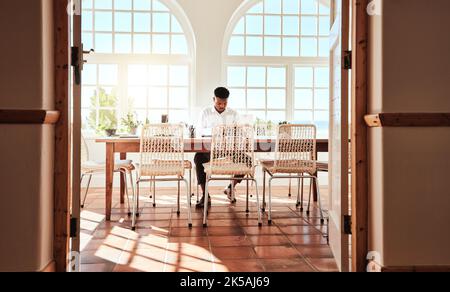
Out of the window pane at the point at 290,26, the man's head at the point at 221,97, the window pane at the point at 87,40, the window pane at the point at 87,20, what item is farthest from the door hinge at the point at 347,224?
the window pane at the point at 87,20

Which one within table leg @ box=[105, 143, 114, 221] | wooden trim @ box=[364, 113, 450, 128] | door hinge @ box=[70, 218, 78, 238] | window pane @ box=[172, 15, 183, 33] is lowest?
door hinge @ box=[70, 218, 78, 238]

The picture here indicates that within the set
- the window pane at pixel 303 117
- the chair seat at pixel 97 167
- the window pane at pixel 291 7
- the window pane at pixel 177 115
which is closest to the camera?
the chair seat at pixel 97 167

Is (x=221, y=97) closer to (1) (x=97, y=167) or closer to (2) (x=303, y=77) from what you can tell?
(1) (x=97, y=167)

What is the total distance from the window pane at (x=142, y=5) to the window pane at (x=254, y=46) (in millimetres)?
1603

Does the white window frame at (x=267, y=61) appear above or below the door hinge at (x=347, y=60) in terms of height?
above

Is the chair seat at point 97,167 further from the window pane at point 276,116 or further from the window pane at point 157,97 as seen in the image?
the window pane at point 276,116

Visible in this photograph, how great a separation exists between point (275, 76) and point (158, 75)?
183 cm

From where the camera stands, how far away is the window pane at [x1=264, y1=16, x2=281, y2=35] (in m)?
6.21

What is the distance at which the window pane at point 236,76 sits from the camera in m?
6.19

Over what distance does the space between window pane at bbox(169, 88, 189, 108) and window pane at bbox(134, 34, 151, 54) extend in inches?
28.4

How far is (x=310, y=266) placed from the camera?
236 cm

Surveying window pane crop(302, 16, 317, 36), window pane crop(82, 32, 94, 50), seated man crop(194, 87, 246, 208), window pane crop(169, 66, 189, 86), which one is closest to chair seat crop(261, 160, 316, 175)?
seated man crop(194, 87, 246, 208)

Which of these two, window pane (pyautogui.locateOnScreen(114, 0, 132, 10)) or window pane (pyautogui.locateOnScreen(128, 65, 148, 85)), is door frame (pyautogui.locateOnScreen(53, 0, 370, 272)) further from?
window pane (pyautogui.locateOnScreen(114, 0, 132, 10))

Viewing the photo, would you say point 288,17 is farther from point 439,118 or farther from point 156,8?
point 439,118
